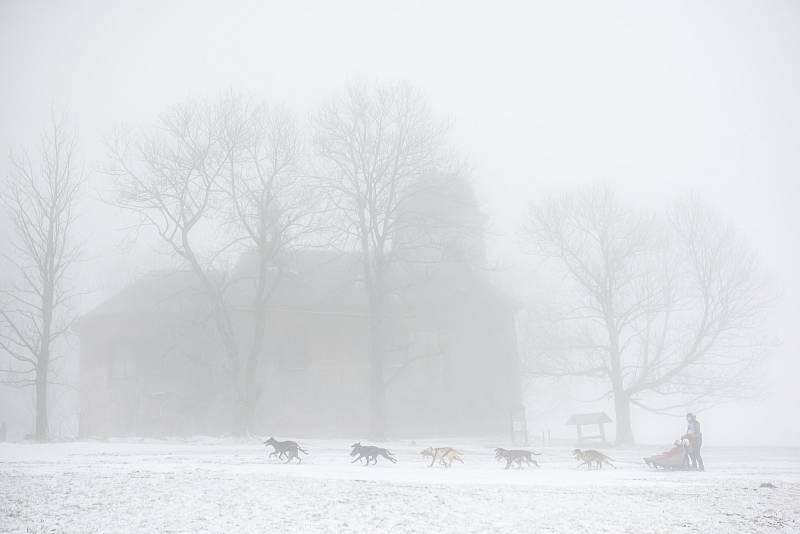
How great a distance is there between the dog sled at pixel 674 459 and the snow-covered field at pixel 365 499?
4.47 feet

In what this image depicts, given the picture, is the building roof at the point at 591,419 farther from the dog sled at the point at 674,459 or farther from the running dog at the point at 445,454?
the running dog at the point at 445,454

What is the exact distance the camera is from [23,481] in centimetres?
1454

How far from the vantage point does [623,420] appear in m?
39.7

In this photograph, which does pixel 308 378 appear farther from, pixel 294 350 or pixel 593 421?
pixel 593 421

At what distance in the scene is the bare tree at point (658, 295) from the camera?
39250mm

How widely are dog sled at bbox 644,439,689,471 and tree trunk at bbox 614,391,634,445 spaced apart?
18.1 m

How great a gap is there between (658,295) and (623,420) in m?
7.78

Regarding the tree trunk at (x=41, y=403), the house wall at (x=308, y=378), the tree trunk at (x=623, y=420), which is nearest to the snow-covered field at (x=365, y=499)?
the tree trunk at (x=41, y=403)

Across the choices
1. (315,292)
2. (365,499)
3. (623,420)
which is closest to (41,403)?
(315,292)

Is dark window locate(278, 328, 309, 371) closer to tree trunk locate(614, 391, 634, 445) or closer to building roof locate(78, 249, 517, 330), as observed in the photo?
building roof locate(78, 249, 517, 330)

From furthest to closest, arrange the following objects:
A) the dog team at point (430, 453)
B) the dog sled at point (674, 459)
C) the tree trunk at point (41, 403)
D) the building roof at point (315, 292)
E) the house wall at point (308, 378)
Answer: the building roof at point (315, 292) < the house wall at point (308, 378) < the tree trunk at point (41, 403) < the dog sled at point (674, 459) < the dog team at point (430, 453)

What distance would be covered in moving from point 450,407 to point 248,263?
15.8m

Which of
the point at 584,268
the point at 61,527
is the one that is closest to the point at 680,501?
the point at 61,527

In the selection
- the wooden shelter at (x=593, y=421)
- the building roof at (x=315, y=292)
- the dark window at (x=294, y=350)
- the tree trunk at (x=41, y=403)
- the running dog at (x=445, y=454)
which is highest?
the building roof at (x=315, y=292)
